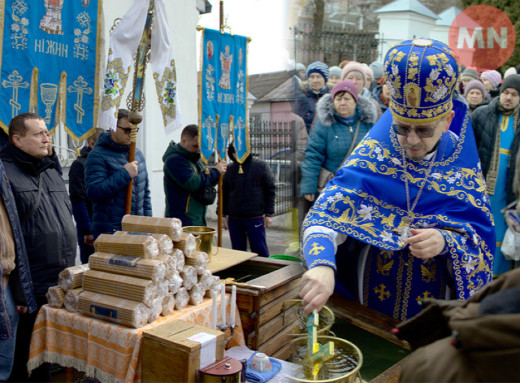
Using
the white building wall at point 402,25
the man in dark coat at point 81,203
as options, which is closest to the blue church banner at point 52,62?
the man in dark coat at point 81,203

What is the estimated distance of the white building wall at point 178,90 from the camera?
640 cm

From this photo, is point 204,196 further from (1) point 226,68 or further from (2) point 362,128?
(2) point 362,128

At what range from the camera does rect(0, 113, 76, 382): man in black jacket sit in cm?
296

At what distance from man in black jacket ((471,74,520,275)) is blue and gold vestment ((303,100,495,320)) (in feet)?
12.3

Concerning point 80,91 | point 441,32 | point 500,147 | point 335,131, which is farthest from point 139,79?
point 441,32

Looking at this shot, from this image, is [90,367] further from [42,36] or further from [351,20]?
[351,20]

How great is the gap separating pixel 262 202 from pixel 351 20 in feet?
68.4

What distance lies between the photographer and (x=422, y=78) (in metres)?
1.73

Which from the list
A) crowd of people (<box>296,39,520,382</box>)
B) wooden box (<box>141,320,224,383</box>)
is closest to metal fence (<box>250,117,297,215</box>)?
wooden box (<box>141,320,224,383</box>)

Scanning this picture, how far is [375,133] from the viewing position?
6.59 ft

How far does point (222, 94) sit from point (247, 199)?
3.90 ft

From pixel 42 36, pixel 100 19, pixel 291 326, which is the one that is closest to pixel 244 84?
pixel 100 19

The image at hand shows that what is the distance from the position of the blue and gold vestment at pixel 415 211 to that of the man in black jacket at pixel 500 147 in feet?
12.3

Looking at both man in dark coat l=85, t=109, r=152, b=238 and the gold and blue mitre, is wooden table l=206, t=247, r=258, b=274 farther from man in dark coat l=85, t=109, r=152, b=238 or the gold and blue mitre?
the gold and blue mitre
